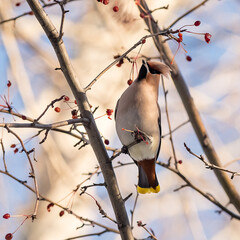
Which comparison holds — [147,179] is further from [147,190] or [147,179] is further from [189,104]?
[189,104]

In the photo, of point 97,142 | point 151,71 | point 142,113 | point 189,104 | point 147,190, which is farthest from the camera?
point 189,104

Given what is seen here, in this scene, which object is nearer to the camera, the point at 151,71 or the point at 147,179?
the point at 151,71

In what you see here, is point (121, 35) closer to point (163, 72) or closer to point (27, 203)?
point (27, 203)

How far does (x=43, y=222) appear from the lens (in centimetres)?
493

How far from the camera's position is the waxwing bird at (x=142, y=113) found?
10.4 ft

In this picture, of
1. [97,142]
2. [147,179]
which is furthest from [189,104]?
[97,142]

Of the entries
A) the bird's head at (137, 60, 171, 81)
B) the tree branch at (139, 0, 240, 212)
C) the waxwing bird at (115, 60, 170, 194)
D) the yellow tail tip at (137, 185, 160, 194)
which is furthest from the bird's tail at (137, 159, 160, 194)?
the bird's head at (137, 60, 171, 81)

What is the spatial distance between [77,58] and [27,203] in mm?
1812

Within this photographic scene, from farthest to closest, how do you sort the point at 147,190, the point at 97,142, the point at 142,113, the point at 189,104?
1. the point at 189,104
2. the point at 147,190
3. the point at 142,113
4. the point at 97,142

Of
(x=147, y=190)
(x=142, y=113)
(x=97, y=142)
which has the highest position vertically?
(x=142, y=113)

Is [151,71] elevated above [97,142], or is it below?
above

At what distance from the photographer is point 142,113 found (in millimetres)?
3195

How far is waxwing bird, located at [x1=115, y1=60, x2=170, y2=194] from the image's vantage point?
3182 millimetres

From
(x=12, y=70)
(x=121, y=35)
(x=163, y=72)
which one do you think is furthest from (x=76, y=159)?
(x=163, y=72)
